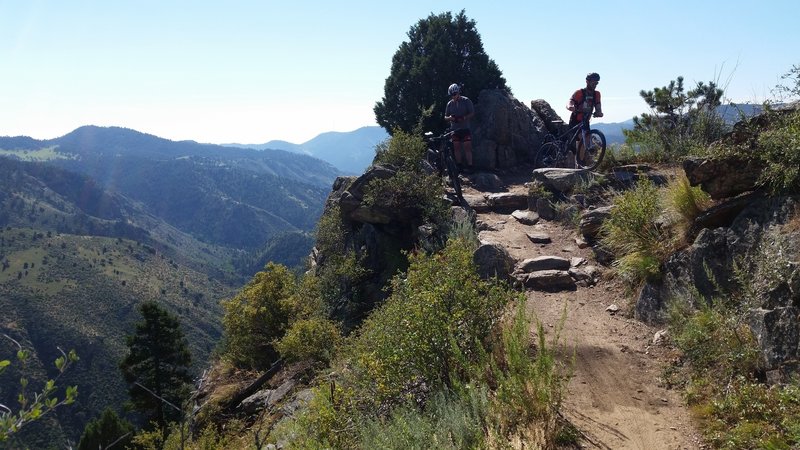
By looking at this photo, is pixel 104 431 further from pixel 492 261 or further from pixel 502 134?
pixel 492 261

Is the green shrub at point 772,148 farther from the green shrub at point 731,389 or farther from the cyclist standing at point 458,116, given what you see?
the cyclist standing at point 458,116

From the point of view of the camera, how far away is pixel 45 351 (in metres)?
123

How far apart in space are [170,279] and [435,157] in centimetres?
20154

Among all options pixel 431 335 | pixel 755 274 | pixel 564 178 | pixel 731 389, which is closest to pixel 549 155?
pixel 564 178

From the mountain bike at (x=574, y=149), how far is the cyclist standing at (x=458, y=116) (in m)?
3.00

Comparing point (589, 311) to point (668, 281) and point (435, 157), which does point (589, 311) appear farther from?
point (435, 157)

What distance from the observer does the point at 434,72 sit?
65.7ft

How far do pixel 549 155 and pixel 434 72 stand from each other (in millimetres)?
7034

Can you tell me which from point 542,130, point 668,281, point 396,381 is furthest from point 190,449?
point 542,130

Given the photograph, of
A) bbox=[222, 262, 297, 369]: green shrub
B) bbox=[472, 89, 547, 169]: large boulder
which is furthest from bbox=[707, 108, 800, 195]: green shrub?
bbox=[222, 262, 297, 369]: green shrub

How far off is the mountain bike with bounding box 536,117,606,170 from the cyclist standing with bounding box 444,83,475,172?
3.00 meters

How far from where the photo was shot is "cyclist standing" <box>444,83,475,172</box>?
1323cm

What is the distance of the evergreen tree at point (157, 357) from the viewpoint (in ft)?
78.3

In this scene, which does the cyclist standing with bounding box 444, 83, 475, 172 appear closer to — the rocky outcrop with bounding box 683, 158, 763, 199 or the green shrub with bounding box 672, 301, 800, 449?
the rocky outcrop with bounding box 683, 158, 763, 199
